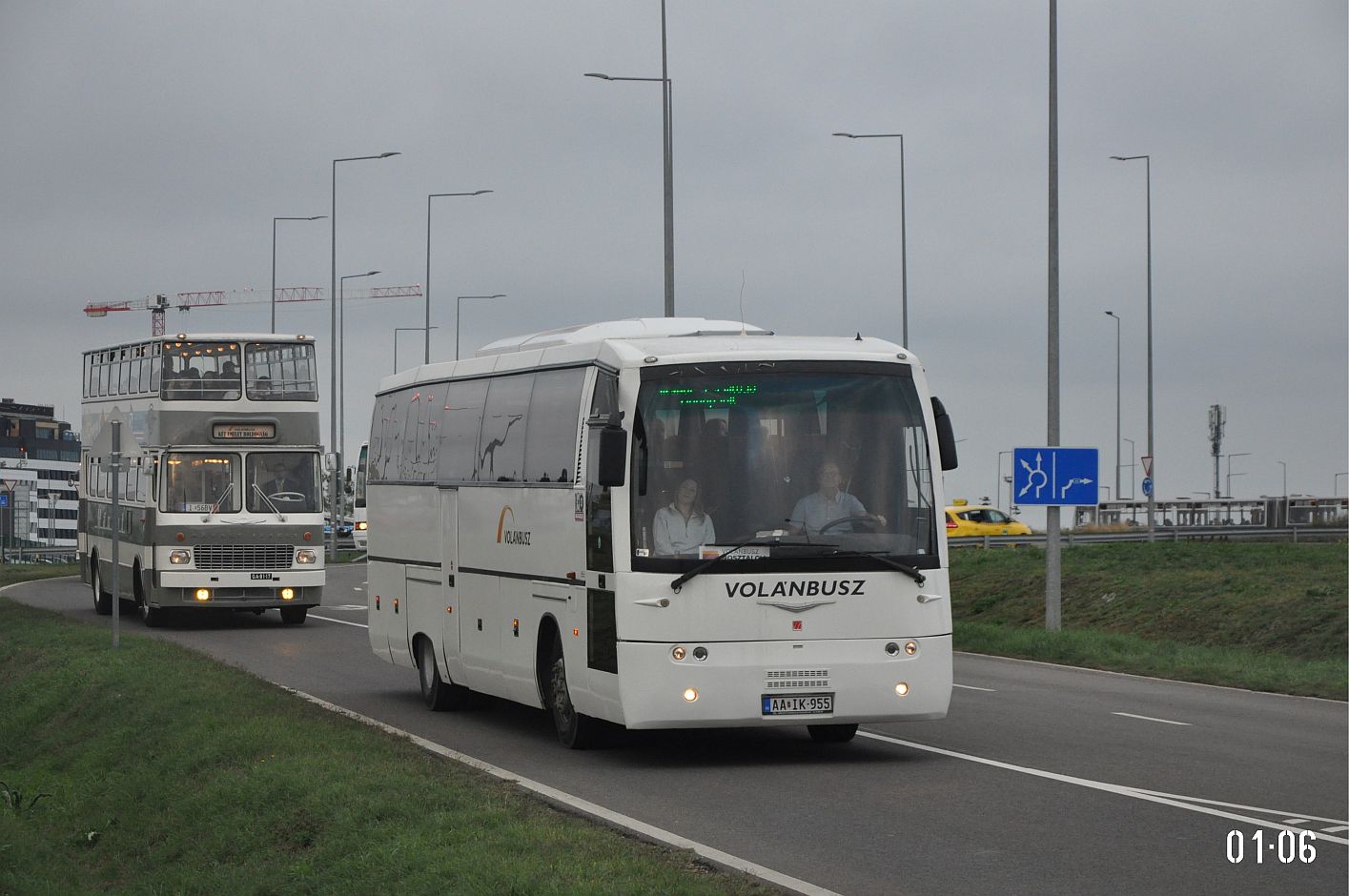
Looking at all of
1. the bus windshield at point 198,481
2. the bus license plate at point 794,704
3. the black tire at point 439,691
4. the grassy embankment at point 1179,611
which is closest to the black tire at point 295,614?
the bus windshield at point 198,481

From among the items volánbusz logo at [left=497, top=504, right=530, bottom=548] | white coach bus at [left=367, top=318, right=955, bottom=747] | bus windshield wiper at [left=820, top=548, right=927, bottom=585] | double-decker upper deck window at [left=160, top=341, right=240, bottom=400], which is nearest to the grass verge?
white coach bus at [left=367, top=318, right=955, bottom=747]

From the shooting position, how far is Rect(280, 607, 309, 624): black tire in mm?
32969

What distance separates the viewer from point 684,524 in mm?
Result: 14242

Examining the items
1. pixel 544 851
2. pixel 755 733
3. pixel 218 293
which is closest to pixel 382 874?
pixel 544 851

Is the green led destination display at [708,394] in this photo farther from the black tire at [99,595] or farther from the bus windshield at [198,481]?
the black tire at [99,595]

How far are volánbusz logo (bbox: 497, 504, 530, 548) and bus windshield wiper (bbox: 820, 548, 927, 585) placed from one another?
3.10m

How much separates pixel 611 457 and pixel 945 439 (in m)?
2.62

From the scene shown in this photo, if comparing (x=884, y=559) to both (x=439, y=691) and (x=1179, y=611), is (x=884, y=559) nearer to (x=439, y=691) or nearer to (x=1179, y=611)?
(x=439, y=691)

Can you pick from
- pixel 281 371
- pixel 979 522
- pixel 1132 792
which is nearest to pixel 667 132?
pixel 281 371

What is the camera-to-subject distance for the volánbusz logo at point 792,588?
14156 mm

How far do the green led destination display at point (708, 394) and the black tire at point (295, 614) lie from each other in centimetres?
1958

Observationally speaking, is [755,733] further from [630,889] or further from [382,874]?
[630,889]

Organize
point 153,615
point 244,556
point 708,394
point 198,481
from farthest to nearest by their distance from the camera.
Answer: point 153,615
point 244,556
point 198,481
point 708,394
